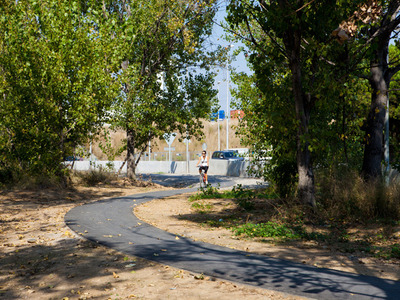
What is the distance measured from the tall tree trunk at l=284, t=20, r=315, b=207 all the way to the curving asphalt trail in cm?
405

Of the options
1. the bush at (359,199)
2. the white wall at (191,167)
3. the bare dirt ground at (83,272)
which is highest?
the white wall at (191,167)

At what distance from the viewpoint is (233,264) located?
7102mm

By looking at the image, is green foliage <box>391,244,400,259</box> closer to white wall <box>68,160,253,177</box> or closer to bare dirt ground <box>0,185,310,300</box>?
bare dirt ground <box>0,185,310,300</box>

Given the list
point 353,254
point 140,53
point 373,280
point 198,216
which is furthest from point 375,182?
point 140,53

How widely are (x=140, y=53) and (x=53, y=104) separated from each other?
771 centimetres

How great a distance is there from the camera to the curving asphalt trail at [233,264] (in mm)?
5730

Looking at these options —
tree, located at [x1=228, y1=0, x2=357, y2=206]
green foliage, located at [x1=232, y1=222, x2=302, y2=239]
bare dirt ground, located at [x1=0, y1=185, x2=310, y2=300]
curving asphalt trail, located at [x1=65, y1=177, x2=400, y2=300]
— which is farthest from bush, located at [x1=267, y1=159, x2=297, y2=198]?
curving asphalt trail, located at [x1=65, y1=177, x2=400, y2=300]

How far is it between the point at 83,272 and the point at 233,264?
7.69 feet

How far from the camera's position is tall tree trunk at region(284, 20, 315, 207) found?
1160 cm

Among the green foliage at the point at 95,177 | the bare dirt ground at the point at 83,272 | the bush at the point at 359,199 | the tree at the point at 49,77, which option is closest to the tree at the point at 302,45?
the bush at the point at 359,199

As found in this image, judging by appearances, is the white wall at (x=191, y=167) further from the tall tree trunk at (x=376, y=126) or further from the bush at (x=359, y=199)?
the bush at (x=359, y=199)

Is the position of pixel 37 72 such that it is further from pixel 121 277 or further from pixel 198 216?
pixel 121 277

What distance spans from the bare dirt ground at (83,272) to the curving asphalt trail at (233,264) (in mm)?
300

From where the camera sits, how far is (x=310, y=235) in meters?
9.70
